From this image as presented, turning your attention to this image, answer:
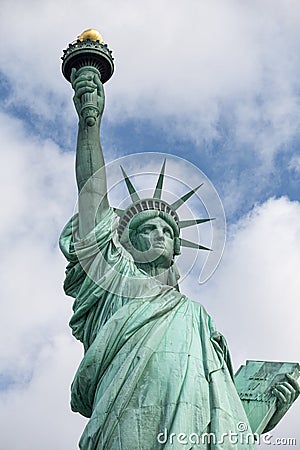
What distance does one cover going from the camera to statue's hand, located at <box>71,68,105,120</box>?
15.3 m

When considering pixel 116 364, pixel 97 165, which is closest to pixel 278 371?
pixel 116 364

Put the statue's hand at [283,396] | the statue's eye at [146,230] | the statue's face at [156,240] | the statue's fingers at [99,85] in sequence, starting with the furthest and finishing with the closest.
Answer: the statue's fingers at [99,85], the statue's eye at [146,230], the statue's face at [156,240], the statue's hand at [283,396]

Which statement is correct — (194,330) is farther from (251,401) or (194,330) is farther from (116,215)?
(116,215)

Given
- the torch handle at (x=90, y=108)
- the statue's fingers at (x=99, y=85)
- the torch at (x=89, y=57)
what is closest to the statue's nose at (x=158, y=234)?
the torch handle at (x=90, y=108)

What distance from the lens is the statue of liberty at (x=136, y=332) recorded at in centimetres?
1248

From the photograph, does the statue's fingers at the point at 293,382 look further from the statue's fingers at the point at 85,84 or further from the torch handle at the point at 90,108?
the statue's fingers at the point at 85,84

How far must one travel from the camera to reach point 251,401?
46.5 feet

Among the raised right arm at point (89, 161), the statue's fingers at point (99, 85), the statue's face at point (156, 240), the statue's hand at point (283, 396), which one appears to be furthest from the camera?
the statue's fingers at point (99, 85)

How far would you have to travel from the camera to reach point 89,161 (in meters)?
15.0

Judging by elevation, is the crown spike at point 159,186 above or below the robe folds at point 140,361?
above

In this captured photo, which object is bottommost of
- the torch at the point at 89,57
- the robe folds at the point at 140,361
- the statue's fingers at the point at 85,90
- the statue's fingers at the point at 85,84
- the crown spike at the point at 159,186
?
the robe folds at the point at 140,361

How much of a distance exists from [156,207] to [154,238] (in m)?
0.63

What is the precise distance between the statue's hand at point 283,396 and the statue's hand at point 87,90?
4861 millimetres

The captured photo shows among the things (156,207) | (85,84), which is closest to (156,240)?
(156,207)
